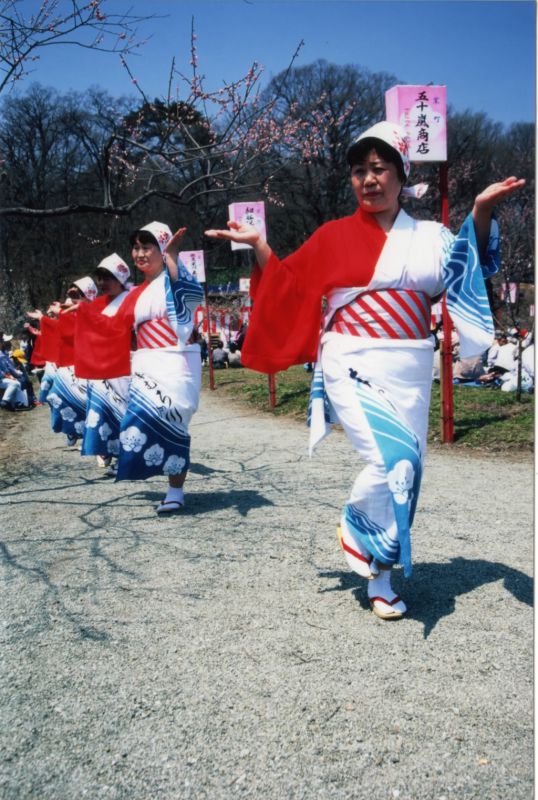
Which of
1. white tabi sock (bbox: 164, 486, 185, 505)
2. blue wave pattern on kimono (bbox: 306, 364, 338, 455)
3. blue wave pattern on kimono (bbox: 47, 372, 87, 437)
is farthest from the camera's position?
blue wave pattern on kimono (bbox: 47, 372, 87, 437)

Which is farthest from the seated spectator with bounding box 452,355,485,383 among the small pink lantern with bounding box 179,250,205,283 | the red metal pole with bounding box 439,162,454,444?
the small pink lantern with bounding box 179,250,205,283

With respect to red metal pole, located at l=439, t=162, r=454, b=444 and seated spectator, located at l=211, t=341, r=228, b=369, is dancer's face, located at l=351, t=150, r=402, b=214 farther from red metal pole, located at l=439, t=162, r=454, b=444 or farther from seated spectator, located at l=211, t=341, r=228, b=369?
seated spectator, located at l=211, t=341, r=228, b=369

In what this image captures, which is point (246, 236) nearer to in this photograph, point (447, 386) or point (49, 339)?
point (49, 339)

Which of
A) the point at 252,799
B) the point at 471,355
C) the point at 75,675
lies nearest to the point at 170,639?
the point at 75,675

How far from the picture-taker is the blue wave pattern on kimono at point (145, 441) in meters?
4.78

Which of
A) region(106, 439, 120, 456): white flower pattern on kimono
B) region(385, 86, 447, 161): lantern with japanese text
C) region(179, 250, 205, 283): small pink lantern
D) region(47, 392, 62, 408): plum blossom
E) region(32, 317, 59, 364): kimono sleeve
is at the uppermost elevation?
region(385, 86, 447, 161): lantern with japanese text

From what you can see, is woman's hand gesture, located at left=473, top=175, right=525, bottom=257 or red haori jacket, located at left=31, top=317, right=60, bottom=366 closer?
woman's hand gesture, located at left=473, top=175, right=525, bottom=257

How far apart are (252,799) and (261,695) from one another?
0.53m

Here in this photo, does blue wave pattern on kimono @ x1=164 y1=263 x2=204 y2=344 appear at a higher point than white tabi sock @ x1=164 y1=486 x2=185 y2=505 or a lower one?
higher

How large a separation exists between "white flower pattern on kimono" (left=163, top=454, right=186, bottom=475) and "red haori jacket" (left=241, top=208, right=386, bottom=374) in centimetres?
184

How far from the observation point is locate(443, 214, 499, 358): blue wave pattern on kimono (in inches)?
112

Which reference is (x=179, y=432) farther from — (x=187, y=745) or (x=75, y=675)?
(x=187, y=745)

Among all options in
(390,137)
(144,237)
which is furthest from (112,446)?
(390,137)

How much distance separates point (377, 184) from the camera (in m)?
3.02
